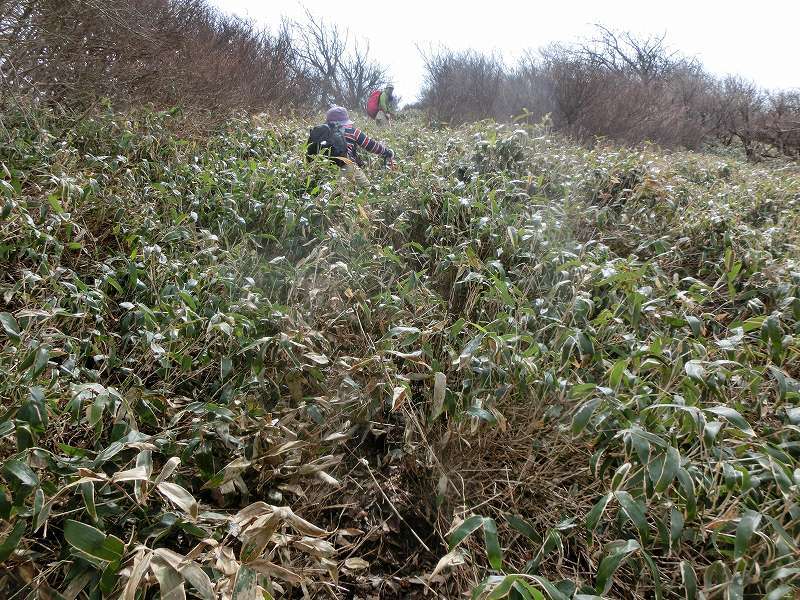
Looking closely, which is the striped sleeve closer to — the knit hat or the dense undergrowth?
the knit hat

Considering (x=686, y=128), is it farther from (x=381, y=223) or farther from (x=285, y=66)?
(x=381, y=223)

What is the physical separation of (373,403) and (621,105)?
875 centimetres

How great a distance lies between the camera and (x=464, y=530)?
41.1 inches

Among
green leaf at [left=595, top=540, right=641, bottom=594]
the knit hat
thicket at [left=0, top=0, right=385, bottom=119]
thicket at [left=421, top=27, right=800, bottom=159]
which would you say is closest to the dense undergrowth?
green leaf at [left=595, top=540, right=641, bottom=594]

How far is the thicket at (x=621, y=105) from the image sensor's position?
8.44m

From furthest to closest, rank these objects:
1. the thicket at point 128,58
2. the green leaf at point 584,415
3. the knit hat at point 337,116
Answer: the knit hat at point 337,116
the thicket at point 128,58
the green leaf at point 584,415

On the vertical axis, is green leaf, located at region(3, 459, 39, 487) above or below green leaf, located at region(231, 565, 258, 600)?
above

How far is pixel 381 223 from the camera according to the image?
3021mm

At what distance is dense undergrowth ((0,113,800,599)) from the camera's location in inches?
42.4

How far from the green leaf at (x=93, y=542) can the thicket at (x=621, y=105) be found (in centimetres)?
653

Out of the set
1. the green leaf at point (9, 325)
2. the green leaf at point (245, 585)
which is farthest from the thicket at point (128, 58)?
the green leaf at point (245, 585)

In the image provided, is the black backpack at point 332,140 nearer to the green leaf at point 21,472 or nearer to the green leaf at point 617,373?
the green leaf at point 617,373

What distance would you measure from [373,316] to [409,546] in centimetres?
95

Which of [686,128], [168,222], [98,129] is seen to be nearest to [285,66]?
[98,129]
